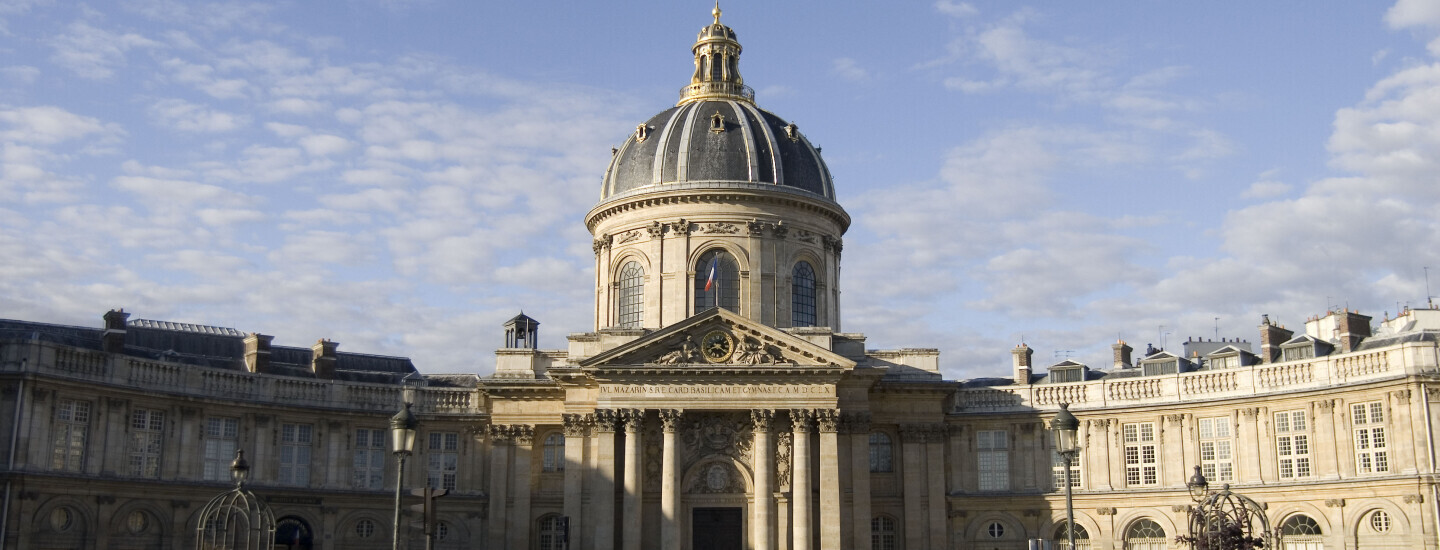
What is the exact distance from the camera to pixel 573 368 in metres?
50.6

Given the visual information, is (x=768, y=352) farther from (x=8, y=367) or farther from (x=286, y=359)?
(x=8, y=367)

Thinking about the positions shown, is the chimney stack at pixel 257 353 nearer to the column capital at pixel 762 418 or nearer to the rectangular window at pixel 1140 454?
the column capital at pixel 762 418

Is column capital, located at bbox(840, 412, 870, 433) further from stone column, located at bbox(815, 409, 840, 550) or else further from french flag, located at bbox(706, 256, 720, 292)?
french flag, located at bbox(706, 256, 720, 292)

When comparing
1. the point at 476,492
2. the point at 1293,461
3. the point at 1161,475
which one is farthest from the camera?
the point at 476,492

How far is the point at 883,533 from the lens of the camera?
5403 cm

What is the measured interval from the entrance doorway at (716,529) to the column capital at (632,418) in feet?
14.2

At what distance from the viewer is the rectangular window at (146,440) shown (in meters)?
48.6

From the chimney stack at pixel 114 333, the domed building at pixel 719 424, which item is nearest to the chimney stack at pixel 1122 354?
the domed building at pixel 719 424

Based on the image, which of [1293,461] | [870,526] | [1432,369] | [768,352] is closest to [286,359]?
[768,352]

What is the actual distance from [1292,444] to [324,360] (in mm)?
36823

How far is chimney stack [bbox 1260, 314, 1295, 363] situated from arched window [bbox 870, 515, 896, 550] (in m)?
15.2

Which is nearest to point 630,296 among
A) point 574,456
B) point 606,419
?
point 574,456

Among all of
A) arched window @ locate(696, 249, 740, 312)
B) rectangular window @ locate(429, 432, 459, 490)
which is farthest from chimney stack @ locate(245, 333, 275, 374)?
arched window @ locate(696, 249, 740, 312)

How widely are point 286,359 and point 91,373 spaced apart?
36.0 ft
